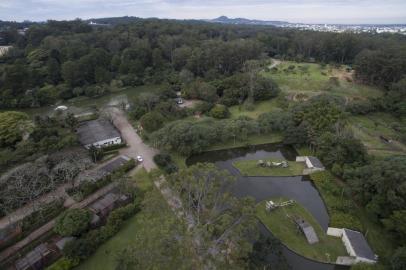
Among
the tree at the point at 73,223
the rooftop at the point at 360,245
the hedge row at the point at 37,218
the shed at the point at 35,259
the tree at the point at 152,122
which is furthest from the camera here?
the tree at the point at 152,122

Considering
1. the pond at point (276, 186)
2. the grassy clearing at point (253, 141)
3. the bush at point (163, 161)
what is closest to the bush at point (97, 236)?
the bush at point (163, 161)

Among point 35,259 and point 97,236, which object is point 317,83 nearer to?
point 97,236

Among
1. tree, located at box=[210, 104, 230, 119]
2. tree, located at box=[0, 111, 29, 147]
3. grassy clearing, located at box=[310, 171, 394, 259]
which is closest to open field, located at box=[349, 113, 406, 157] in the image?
grassy clearing, located at box=[310, 171, 394, 259]

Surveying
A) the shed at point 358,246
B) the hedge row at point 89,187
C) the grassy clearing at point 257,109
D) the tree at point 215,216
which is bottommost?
the shed at point 358,246

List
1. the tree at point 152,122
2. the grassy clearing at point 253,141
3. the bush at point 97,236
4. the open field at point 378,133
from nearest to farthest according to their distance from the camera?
the bush at point 97,236 → the open field at point 378,133 → the grassy clearing at point 253,141 → the tree at point 152,122

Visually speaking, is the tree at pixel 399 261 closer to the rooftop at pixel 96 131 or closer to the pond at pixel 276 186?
the pond at pixel 276 186

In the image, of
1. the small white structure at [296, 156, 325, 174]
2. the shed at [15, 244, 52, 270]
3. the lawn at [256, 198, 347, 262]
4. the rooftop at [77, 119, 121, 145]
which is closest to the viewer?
the shed at [15, 244, 52, 270]

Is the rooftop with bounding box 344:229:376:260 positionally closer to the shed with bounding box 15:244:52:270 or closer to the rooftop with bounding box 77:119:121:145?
the shed with bounding box 15:244:52:270
